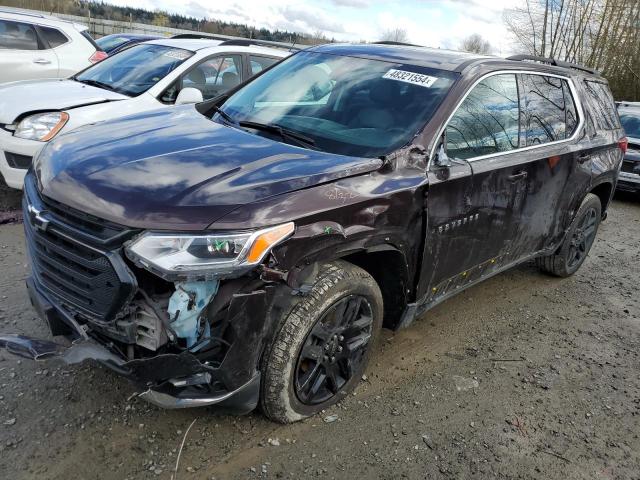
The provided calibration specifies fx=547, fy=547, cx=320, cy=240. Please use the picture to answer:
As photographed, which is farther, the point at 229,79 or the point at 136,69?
the point at 229,79

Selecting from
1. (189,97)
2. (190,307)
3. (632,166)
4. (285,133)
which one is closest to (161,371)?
(190,307)

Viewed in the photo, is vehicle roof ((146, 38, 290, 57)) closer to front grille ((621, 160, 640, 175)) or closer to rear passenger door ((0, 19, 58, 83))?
rear passenger door ((0, 19, 58, 83))

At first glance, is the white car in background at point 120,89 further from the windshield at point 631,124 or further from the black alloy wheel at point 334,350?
the windshield at point 631,124

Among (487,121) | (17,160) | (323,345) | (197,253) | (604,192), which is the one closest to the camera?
(197,253)

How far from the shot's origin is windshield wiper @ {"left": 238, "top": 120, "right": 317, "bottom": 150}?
3025mm

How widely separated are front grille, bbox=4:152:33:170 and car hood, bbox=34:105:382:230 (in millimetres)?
2223

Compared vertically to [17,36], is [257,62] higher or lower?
higher

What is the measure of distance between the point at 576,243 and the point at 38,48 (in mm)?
7917

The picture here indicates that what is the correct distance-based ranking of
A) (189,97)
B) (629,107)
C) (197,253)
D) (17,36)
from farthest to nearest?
(629,107), (17,36), (189,97), (197,253)

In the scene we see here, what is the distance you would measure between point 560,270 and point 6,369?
4.50 m

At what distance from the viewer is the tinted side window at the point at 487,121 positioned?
126 inches

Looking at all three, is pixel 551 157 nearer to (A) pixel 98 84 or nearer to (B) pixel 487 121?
(B) pixel 487 121

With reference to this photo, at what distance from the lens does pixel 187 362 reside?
2211 mm

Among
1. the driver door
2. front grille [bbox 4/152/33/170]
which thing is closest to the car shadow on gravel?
front grille [bbox 4/152/33/170]
